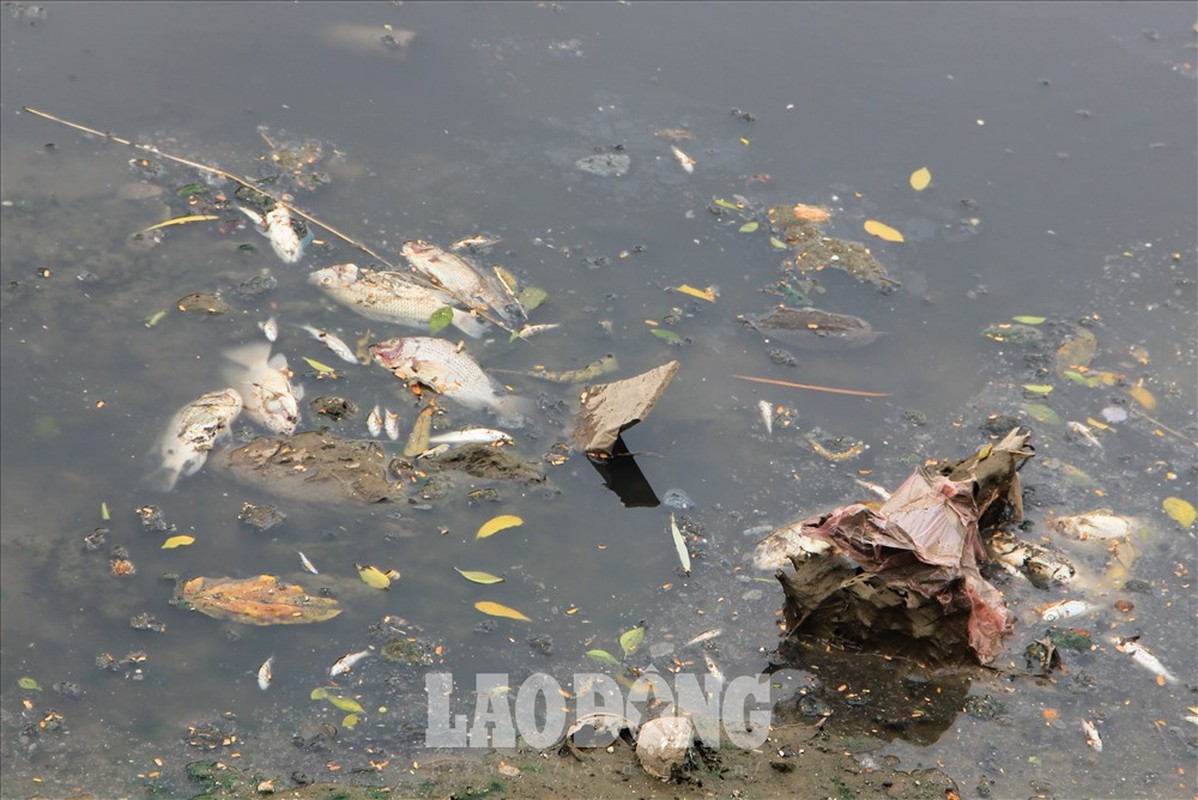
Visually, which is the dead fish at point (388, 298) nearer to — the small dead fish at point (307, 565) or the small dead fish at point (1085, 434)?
the small dead fish at point (307, 565)

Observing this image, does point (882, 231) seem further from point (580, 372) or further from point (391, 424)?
point (391, 424)

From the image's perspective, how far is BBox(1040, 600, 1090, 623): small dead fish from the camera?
15.4 feet

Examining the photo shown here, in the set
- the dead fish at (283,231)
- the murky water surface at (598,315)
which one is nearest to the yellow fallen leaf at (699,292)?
the murky water surface at (598,315)

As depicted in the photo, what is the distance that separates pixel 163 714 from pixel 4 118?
13.1 feet

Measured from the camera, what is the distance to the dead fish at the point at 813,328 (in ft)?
19.0

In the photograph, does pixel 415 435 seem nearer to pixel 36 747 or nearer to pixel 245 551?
pixel 245 551

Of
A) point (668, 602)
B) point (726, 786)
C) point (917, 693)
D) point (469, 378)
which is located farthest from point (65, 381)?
point (917, 693)

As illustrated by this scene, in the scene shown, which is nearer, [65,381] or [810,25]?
[65,381]

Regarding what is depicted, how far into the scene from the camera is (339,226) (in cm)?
611

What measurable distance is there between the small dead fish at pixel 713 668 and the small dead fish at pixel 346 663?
50.3 inches

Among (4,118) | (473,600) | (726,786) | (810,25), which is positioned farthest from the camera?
(810,25)

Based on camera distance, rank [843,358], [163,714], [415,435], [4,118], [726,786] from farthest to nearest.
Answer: [4,118]
[843,358]
[415,435]
[163,714]
[726,786]

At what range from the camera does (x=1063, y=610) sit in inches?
186

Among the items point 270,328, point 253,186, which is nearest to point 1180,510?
point 270,328
